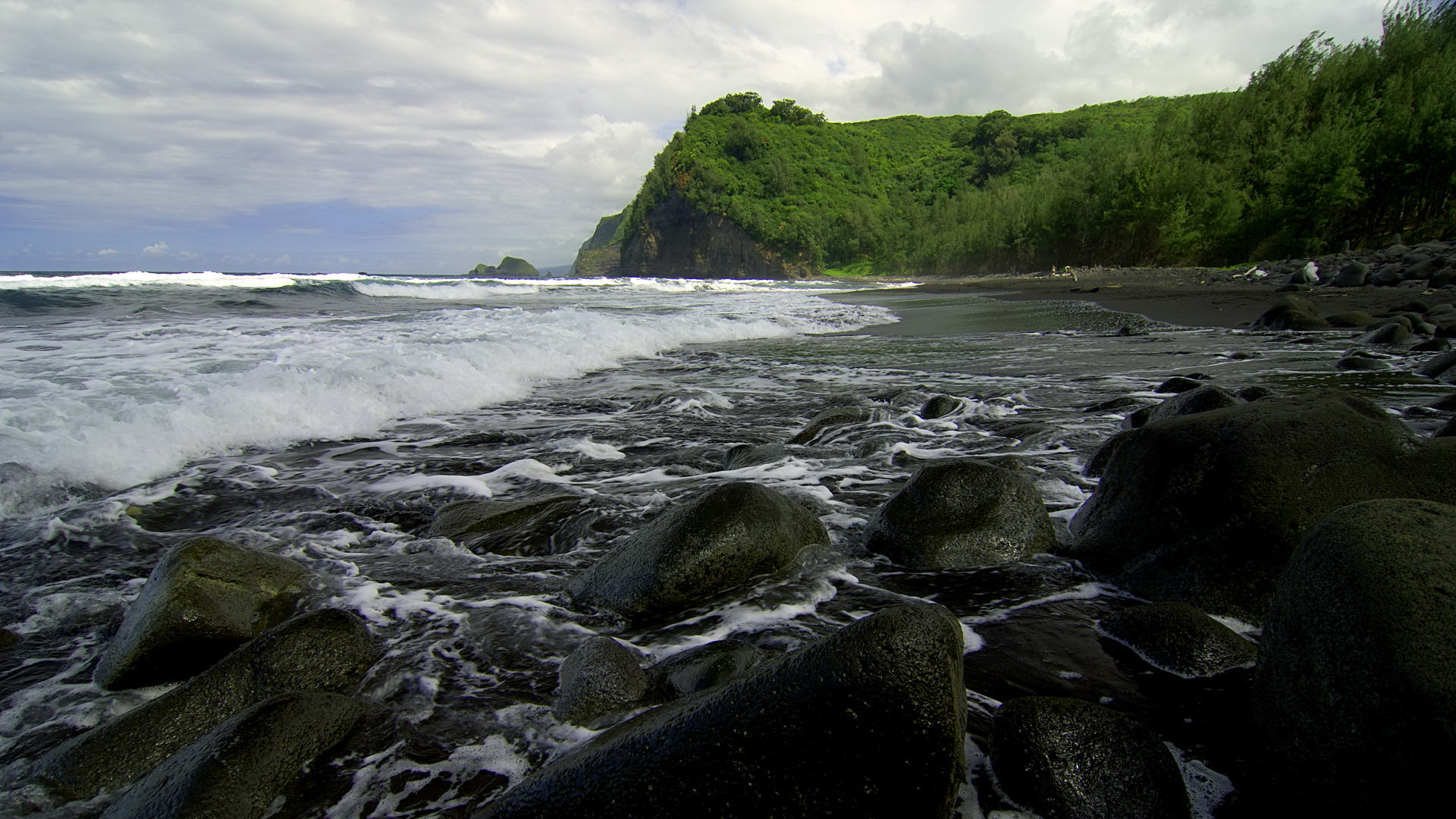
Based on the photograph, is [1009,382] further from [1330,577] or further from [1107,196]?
[1107,196]

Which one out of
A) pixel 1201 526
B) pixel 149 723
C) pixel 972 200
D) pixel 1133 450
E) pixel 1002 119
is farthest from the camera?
pixel 1002 119

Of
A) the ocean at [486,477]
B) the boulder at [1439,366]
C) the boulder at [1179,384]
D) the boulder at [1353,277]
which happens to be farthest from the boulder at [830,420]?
the boulder at [1353,277]

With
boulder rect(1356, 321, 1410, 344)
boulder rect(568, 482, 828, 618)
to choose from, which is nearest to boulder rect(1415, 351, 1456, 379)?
boulder rect(1356, 321, 1410, 344)

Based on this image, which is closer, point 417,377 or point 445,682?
point 445,682

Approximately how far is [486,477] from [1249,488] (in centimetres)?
437

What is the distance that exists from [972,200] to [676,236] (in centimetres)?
5039

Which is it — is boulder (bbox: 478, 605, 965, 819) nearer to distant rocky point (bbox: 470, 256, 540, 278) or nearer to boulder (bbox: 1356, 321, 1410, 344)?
boulder (bbox: 1356, 321, 1410, 344)

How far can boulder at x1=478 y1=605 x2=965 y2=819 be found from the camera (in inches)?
58.1

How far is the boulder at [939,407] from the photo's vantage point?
635 centimetres

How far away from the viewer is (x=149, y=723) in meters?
2.06

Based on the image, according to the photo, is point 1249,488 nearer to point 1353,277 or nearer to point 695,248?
point 1353,277

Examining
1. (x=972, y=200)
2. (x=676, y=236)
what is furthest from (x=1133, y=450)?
(x=676, y=236)

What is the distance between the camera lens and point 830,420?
19.8 ft

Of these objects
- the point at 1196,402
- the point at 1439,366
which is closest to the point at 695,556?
the point at 1196,402
